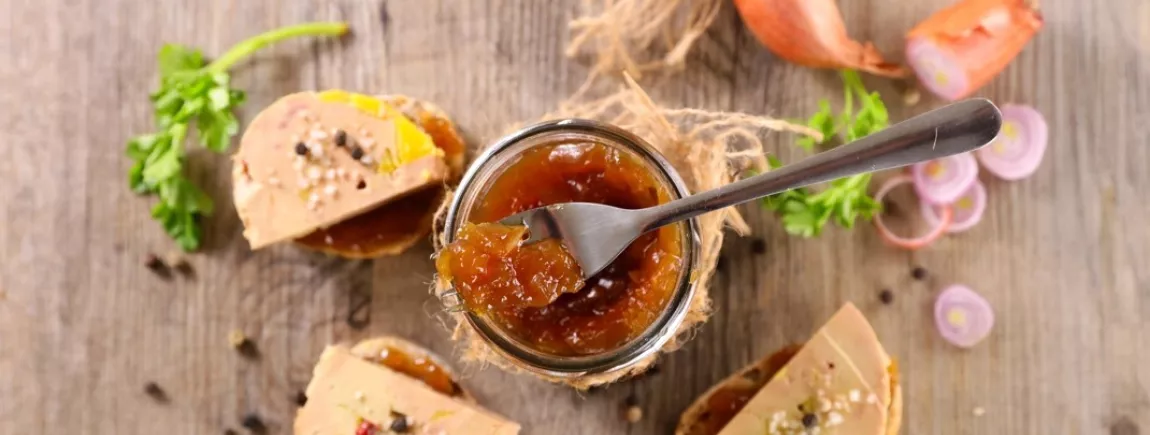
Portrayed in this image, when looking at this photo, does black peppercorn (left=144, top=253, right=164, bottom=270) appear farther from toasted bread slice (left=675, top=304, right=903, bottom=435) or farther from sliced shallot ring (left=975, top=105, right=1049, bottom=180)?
sliced shallot ring (left=975, top=105, right=1049, bottom=180)

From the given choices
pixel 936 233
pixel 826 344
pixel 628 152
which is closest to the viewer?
pixel 628 152

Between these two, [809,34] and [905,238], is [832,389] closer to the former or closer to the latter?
[905,238]

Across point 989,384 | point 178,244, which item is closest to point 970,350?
point 989,384

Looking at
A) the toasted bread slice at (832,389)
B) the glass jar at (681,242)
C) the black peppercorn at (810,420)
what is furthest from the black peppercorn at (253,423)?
the black peppercorn at (810,420)

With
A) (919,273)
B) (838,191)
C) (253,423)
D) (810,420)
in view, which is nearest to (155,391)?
(253,423)

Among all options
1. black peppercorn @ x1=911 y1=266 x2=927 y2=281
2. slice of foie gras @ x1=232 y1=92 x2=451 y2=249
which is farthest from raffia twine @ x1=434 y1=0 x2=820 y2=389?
black peppercorn @ x1=911 y1=266 x2=927 y2=281

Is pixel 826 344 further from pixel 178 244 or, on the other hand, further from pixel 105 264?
pixel 105 264

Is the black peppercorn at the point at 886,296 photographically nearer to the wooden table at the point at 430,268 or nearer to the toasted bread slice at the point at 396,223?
the wooden table at the point at 430,268
